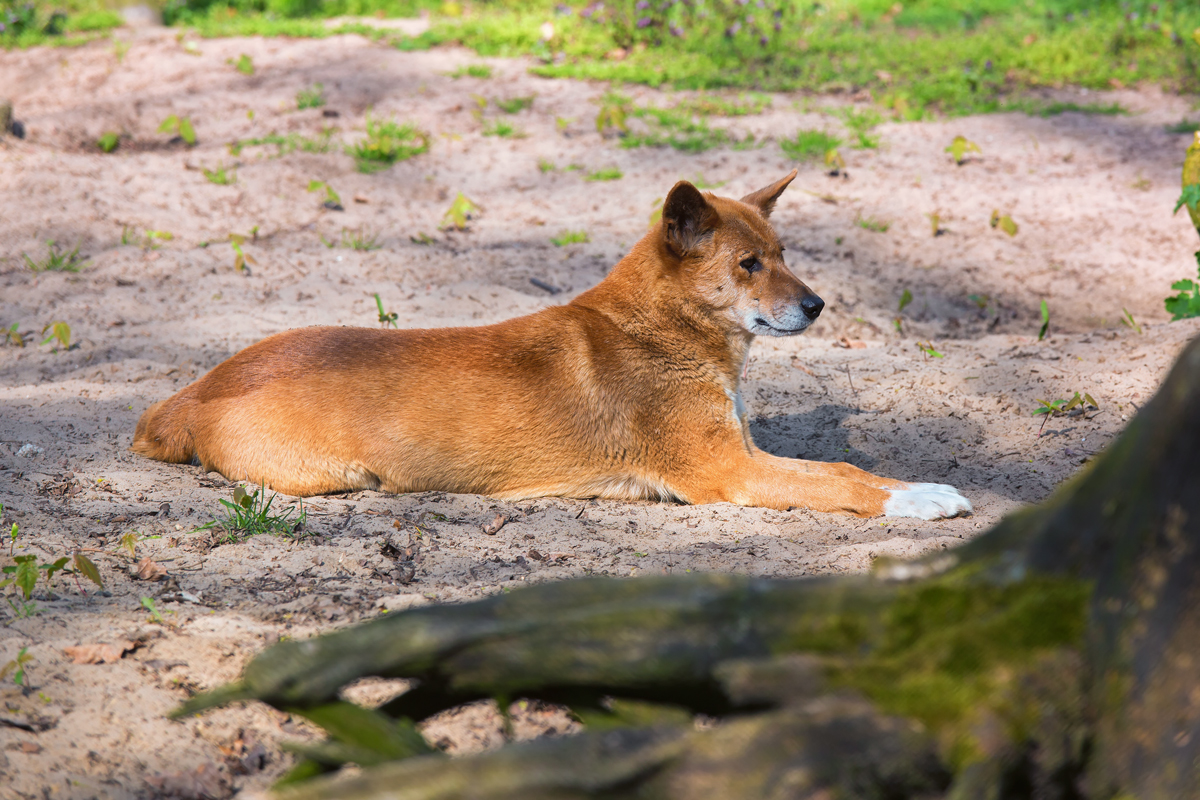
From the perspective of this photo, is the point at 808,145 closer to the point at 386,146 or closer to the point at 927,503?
the point at 386,146

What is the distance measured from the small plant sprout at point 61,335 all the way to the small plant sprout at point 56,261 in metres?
1.09

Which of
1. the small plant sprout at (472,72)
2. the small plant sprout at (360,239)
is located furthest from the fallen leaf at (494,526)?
the small plant sprout at (472,72)

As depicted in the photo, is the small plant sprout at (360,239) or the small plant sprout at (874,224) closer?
the small plant sprout at (360,239)

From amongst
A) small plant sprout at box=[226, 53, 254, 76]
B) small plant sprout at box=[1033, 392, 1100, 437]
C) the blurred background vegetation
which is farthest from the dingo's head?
small plant sprout at box=[226, 53, 254, 76]

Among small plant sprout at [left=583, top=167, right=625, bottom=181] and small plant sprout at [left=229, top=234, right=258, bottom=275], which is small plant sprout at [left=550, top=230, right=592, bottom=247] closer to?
small plant sprout at [left=583, top=167, right=625, bottom=181]

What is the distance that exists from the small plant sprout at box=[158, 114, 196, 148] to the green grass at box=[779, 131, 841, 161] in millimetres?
5967

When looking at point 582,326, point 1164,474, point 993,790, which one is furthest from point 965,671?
point 582,326

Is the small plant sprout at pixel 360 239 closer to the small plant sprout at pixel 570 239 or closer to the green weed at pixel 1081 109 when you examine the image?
the small plant sprout at pixel 570 239

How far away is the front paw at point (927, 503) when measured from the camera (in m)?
4.14

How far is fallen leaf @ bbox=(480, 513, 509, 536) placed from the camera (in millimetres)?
3932

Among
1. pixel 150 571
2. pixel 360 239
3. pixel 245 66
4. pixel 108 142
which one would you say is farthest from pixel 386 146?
pixel 150 571

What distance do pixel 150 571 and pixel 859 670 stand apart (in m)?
2.62

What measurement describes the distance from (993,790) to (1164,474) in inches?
24.2

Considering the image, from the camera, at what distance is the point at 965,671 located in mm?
1616
